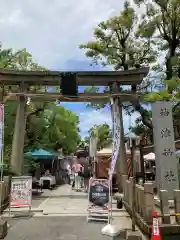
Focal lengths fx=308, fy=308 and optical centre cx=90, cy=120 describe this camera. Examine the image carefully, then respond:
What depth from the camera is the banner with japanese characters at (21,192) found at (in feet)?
37.7

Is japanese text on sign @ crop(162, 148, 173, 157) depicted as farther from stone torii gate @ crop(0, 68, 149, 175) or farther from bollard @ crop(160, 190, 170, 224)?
stone torii gate @ crop(0, 68, 149, 175)

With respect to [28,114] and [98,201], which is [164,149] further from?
[28,114]

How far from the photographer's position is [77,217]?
11000mm

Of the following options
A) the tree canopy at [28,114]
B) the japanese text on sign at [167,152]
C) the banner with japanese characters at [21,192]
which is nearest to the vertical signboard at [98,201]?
the banner with japanese characters at [21,192]

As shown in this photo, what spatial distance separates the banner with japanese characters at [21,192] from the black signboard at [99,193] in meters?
2.72

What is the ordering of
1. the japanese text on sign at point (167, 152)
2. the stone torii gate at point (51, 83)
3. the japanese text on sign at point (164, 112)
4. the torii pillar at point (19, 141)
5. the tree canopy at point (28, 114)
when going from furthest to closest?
the tree canopy at point (28, 114)
the stone torii gate at point (51, 83)
the torii pillar at point (19, 141)
the japanese text on sign at point (164, 112)
the japanese text on sign at point (167, 152)

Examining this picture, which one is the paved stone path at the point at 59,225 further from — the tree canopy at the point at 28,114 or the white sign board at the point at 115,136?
the tree canopy at the point at 28,114

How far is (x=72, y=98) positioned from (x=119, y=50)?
18.8 ft

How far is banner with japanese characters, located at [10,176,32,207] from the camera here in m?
11.5

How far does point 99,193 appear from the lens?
10.2 m

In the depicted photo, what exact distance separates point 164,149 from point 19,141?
7383 millimetres

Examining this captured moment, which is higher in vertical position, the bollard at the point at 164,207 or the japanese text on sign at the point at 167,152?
the japanese text on sign at the point at 167,152

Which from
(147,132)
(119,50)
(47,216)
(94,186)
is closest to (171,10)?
(119,50)

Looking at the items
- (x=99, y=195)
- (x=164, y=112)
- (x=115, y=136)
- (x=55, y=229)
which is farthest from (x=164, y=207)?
(x=164, y=112)
